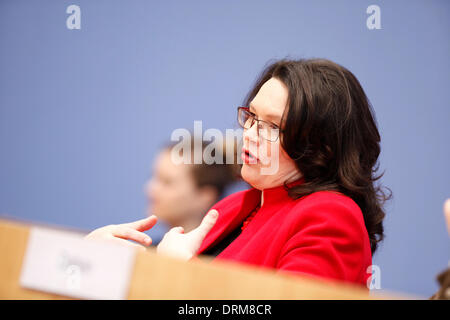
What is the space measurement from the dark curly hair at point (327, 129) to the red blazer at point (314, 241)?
62 mm

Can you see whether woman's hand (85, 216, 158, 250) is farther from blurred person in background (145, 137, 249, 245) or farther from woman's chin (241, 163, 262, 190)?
blurred person in background (145, 137, 249, 245)

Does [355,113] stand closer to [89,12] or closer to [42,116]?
[89,12]

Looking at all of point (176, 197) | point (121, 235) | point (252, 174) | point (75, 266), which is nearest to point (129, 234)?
point (121, 235)

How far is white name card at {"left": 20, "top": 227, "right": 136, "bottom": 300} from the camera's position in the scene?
440 millimetres

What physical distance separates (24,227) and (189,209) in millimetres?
1104

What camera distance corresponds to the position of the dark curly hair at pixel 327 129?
0.84 meters

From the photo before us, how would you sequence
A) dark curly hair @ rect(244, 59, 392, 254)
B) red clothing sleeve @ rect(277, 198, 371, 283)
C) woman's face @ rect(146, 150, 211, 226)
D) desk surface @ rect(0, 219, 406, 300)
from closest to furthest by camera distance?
1. desk surface @ rect(0, 219, 406, 300)
2. red clothing sleeve @ rect(277, 198, 371, 283)
3. dark curly hair @ rect(244, 59, 392, 254)
4. woman's face @ rect(146, 150, 211, 226)

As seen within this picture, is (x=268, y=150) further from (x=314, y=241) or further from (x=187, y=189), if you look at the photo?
(x=187, y=189)

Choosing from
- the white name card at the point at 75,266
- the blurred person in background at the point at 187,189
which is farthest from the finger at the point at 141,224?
the blurred person in background at the point at 187,189

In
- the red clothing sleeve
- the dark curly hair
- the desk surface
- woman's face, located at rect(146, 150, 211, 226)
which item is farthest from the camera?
woman's face, located at rect(146, 150, 211, 226)

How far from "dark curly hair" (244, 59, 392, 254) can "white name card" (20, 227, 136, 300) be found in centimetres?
47

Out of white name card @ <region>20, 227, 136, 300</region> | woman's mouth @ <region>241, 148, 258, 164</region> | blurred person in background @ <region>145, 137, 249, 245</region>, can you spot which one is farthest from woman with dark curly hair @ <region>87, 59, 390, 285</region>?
blurred person in background @ <region>145, 137, 249, 245</region>

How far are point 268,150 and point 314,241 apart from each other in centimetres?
21

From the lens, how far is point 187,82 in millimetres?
2188
